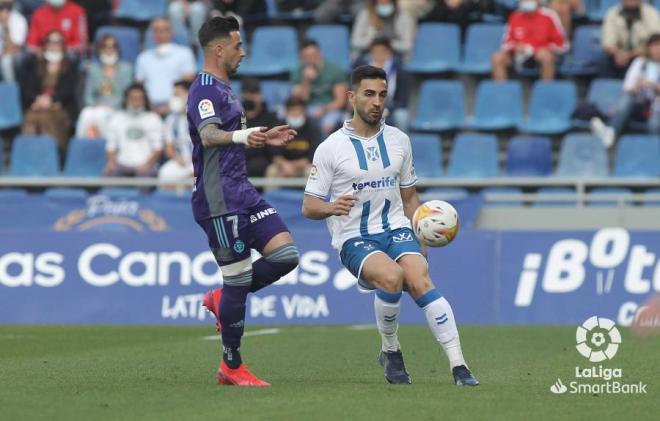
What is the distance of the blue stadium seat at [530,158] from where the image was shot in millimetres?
19766

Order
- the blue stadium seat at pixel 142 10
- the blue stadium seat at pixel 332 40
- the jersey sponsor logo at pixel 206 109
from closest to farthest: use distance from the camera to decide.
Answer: the jersey sponsor logo at pixel 206 109 → the blue stadium seat at pixel 332 40 → the blue stadium seat at pixel 142 10

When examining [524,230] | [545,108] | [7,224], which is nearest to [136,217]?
[7,224]

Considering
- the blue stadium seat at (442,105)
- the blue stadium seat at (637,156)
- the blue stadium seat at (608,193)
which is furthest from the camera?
the blue stadium seat at (442,105)

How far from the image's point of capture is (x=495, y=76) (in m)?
21.2

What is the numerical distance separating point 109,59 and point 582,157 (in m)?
7.35

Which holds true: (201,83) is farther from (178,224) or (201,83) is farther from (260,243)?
(178,224)

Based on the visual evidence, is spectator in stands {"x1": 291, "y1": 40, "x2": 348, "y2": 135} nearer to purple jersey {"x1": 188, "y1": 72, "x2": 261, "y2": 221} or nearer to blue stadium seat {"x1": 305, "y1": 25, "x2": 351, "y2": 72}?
blue stadium seat {"x1": 305, "y1": 25, "x2": 351, "y2": 72}

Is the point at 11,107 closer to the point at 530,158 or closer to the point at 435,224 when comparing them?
the point at 530,158

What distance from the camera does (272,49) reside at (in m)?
22.6

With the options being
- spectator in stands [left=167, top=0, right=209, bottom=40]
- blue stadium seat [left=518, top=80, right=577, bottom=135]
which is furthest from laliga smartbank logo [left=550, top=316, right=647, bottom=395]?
spectator in stands [left=167, top=0, right=209, bottom=40]

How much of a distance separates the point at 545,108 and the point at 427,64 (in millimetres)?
2065

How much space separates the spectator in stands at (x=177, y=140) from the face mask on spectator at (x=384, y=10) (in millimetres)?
3212

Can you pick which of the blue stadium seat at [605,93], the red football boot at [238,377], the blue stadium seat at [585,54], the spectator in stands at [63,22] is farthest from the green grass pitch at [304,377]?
the spectator in stands at [63,22]

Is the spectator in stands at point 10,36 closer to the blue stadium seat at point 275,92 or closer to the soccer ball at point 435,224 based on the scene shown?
the blue stadium seat at point 275,92
